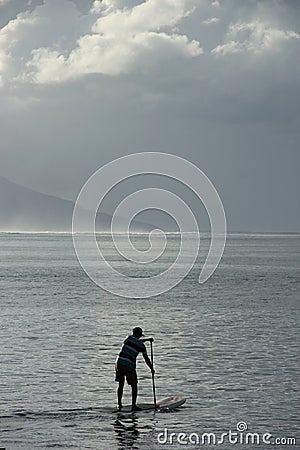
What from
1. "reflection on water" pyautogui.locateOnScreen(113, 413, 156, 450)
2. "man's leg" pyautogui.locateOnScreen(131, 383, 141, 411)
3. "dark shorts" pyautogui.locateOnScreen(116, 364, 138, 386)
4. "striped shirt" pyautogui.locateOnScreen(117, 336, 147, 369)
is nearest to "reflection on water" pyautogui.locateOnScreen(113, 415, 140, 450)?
"reflection on water" pyautogui.locateOnScreen(113, 413, 156, 450)

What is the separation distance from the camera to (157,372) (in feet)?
111

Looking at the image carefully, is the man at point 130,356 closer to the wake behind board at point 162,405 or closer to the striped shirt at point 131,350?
the striped shirt at point 131,350

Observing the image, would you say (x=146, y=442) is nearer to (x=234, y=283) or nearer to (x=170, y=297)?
(x=170, y=297)

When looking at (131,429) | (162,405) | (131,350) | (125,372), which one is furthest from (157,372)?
(131,429)

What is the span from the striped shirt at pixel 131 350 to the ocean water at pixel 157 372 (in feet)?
5.70

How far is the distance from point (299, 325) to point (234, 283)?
48.3m

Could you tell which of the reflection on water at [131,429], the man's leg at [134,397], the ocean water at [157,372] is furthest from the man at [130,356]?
the ocean water at [157,372]

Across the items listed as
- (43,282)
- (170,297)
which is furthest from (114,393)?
(43,282)

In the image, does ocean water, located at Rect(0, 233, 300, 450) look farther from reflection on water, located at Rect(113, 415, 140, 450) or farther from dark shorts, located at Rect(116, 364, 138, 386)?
dark shorts, located at Rect(116, 364, 138, 386)

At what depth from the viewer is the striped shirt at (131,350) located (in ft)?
83.1

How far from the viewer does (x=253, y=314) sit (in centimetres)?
6138

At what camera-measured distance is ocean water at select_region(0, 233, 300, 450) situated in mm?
24016

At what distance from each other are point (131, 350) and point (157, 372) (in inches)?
340

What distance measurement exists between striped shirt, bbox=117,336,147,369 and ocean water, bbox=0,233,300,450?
1.74m
